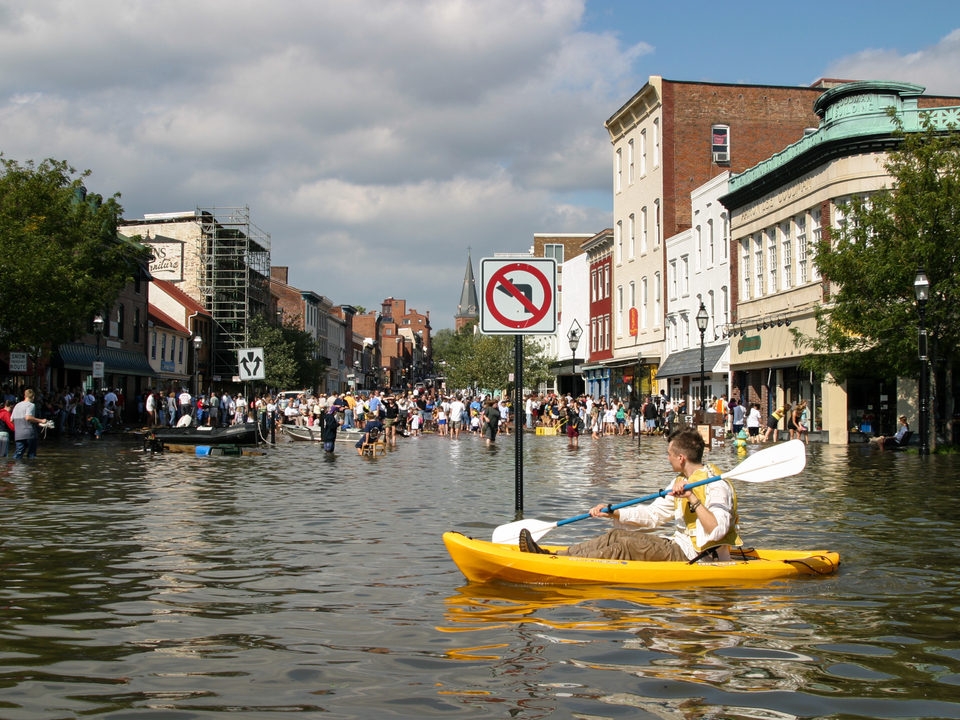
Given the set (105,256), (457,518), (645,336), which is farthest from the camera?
(645,336)

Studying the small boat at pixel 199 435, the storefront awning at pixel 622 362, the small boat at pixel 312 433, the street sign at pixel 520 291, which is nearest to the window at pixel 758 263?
the storefront awning at pixel 622 362

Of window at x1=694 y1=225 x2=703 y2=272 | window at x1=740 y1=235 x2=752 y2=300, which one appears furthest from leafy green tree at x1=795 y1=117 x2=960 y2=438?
window at x1=694 y1=225 x2=703 y2=272

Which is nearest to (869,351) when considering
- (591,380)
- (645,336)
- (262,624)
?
(262,624)

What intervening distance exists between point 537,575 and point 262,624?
2.15m

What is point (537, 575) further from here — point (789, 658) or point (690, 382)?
point (690, 382)

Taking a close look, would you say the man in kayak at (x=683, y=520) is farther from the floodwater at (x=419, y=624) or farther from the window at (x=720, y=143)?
the window at (x=720, y=143)

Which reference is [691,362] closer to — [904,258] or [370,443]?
[904,258]

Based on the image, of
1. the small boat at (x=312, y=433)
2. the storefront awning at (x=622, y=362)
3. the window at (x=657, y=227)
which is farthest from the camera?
the storefront awning at (x=622, y=362)

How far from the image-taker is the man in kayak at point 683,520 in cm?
725

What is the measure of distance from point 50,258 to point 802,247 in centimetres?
2546

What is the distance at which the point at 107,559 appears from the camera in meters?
8.59

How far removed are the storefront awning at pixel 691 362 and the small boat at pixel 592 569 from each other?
121 feet

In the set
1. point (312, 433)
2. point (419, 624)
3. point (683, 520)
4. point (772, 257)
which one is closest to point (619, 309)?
point (772, 257)

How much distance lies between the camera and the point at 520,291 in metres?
9.00
